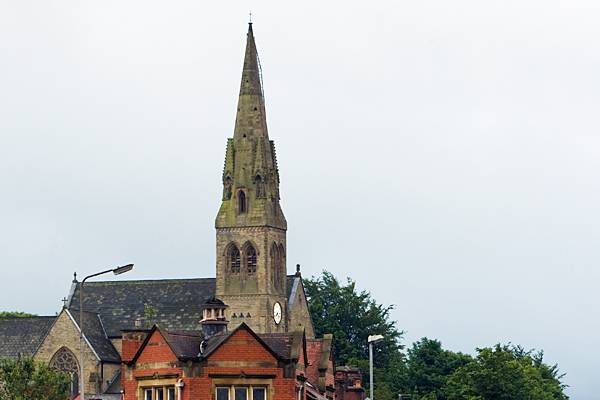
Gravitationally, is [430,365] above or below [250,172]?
below

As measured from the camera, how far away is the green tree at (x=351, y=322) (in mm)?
164125

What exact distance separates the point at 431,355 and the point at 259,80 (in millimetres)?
28711

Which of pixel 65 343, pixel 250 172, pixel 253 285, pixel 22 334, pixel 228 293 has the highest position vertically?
pixel 250 172

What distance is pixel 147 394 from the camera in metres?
74.8

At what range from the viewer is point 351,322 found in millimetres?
168000

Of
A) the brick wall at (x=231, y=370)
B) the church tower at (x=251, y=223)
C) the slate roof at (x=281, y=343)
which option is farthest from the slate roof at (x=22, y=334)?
the brick wall at (x=231, y=370)

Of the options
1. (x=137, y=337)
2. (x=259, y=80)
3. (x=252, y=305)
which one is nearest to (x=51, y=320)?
(x=252, y=305)

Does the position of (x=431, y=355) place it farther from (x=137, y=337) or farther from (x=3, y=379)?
(x=137, y=337)

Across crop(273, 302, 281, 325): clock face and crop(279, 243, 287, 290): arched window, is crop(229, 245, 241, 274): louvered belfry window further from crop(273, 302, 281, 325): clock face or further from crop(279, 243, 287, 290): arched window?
crop(273, 302, 281, 325): clock face

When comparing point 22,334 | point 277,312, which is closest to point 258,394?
point 277,312

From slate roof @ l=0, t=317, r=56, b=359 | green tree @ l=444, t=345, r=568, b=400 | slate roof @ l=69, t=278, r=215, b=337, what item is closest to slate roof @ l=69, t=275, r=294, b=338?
slate roof @ l=69, t=278, r=215, b=337

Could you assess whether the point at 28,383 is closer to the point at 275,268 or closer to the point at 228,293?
the point at 228,293

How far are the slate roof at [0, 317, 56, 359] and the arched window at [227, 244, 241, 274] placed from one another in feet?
52.5

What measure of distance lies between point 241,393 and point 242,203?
244ft
